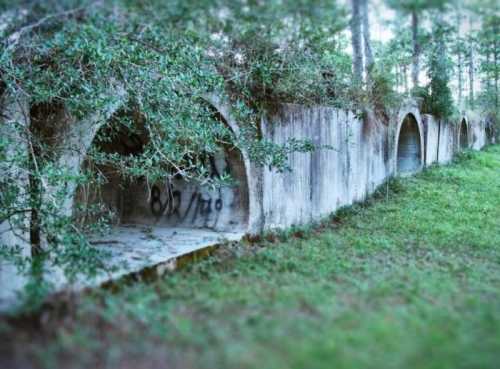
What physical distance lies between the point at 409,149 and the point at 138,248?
9.43m

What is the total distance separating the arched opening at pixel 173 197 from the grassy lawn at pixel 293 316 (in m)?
1.01

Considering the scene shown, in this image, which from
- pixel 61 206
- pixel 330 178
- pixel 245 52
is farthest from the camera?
pixel 330 178

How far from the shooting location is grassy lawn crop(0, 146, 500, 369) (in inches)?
96.3

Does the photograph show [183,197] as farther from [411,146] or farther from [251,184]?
[411,146]

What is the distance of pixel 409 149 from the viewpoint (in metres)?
13.0

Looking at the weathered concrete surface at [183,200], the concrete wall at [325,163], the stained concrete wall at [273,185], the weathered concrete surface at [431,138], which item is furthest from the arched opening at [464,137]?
the weathered concrete surface at [183,200]

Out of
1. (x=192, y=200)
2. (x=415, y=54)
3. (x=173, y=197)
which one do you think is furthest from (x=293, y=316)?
(x=415, y=54)

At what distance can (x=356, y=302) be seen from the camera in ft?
11.2

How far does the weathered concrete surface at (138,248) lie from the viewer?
12.8 feet

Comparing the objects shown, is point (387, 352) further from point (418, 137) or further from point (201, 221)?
point (418, 137)

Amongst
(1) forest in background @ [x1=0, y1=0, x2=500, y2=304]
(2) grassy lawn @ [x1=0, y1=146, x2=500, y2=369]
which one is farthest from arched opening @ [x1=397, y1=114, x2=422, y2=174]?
(2) grassy lawn @ [x1=0, y1=146, x2=500, y2=369]

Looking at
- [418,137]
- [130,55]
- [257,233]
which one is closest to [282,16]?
[130,55]

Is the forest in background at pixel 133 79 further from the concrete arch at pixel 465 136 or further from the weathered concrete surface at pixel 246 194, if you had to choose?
the concrete arch at pixel 465 136

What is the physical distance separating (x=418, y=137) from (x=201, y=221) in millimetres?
8130
